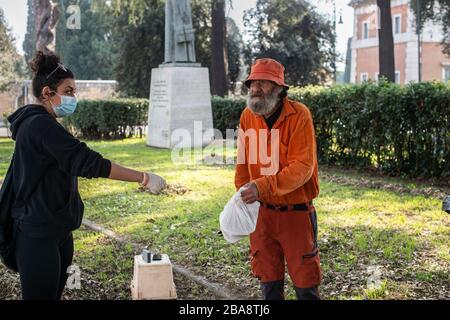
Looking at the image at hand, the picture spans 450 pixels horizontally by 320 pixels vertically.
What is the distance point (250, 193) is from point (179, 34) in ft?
49.7

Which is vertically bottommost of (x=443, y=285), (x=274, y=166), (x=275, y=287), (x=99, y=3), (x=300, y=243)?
(x=443, y=285)

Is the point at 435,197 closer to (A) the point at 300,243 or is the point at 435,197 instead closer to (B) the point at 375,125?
(B) the point at 375,125

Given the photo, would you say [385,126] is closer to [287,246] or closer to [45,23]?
[287,246]

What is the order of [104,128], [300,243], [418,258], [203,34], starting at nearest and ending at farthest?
1. [300,243]
2. [418,258]
3. [104,128]
4. [203,34]

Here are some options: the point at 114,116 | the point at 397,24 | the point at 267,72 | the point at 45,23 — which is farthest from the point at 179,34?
the point at 397,24

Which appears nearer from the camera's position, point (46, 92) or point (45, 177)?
point (45, 177)

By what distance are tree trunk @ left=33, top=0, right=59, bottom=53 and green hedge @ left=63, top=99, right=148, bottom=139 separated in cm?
360

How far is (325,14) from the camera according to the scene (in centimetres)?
4025

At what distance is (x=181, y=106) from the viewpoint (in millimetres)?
18203

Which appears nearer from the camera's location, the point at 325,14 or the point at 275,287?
the point at 275,287

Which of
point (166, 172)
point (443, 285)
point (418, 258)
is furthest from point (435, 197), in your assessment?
point (166, 172)

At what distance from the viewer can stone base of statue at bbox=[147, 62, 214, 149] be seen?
1812 cm

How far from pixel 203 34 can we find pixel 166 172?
22.7 metres

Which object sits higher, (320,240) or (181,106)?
(181,106)
